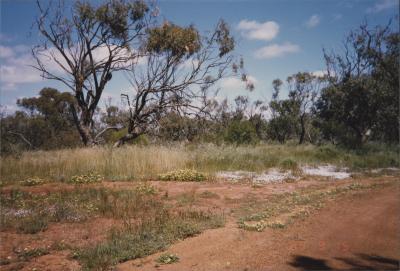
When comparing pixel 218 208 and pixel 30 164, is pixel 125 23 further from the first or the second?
pixel 218 208

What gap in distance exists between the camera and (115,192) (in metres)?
8.57

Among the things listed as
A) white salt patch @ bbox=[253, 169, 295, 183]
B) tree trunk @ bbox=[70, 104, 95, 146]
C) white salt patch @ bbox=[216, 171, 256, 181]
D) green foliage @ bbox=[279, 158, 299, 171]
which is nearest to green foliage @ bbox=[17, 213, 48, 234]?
white salt patch @ bbox=[216, 171, 256, 181]

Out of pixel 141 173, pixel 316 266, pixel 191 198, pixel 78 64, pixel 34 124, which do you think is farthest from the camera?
pixel 34 124

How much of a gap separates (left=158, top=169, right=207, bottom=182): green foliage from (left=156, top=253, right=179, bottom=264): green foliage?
20.7 ft

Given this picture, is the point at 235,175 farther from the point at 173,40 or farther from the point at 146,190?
the point at 173,40

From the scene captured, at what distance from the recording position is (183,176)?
11.1 m

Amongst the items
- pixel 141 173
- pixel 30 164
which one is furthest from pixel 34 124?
pixel 141 173

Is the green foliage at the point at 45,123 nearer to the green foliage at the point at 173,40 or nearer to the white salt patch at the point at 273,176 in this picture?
the green foliage at the point at 173,40

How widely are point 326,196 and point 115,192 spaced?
18.1ft

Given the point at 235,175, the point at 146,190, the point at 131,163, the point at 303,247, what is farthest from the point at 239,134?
the point at 303,247

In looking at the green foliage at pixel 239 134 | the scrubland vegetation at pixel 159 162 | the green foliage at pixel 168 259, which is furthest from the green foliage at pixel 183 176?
the green foliage at pixel 239 134

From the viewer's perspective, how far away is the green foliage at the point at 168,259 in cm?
456

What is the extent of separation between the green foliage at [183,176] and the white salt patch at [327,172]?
478 cm

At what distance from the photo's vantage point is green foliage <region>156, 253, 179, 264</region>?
4565mm
